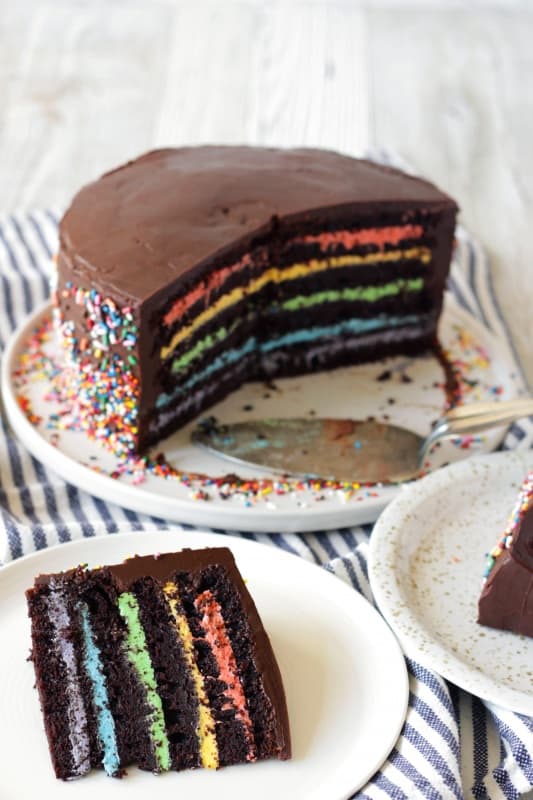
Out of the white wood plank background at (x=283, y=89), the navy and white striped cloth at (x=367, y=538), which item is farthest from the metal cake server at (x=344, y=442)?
the white wood plank background at (x=283, y=89)

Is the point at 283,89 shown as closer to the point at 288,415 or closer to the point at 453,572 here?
the point at 288,415

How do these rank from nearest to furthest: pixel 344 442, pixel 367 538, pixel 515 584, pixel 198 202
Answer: pixel 515 584
pixel 367 538
pixel 344 442
pixel 198 202

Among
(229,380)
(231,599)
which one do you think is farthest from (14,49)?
(231,599)

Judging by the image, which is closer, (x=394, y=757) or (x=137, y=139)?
(x=394, y=757)

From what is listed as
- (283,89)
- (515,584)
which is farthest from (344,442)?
(283,89)

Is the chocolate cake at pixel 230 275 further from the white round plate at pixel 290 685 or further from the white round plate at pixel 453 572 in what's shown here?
the white round plate at pixel 453 572

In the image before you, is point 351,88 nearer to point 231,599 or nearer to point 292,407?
point 292,407
